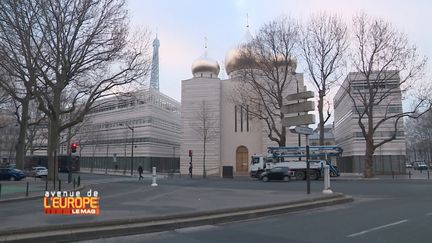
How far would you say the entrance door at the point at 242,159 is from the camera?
66312 millimetres

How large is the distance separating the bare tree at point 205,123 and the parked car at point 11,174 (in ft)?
91.3

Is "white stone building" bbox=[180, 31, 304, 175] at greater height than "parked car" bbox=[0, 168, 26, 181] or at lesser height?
greater

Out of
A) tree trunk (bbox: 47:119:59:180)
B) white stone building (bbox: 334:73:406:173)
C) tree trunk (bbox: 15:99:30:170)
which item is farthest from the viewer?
white stone building (bbox: 334:73:406:173)

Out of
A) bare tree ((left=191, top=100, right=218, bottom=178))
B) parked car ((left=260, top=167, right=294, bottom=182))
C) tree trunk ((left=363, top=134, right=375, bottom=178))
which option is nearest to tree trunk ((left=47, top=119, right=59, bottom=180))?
parked car ((left=260, top=167, right=294, bottom=182))

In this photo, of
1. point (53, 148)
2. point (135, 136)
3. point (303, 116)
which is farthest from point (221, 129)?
point (303, 116)

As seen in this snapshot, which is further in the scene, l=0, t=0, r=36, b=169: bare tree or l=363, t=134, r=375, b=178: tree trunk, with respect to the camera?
l=363, t=134, r=375, b=178: tree trunk

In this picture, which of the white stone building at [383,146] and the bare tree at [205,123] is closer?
the white stone building at [383,146]

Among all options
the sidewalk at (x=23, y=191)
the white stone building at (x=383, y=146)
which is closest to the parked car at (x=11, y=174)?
the sidewalk at (x=23, y=191)

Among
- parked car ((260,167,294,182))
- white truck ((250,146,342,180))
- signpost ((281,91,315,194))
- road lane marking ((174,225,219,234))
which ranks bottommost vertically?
road lane marking ((174,225,219,234))

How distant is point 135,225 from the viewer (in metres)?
10.5

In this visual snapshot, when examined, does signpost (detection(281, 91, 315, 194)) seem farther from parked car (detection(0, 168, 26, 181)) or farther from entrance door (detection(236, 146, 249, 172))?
entrance door (detection(236, 146, 249, 172))

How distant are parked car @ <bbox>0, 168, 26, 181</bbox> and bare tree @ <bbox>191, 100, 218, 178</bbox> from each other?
2781cm

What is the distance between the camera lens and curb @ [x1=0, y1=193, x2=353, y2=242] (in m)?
9.14

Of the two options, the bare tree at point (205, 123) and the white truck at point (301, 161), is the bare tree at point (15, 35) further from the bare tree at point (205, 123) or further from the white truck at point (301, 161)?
the bare tree at point (205, 123)
